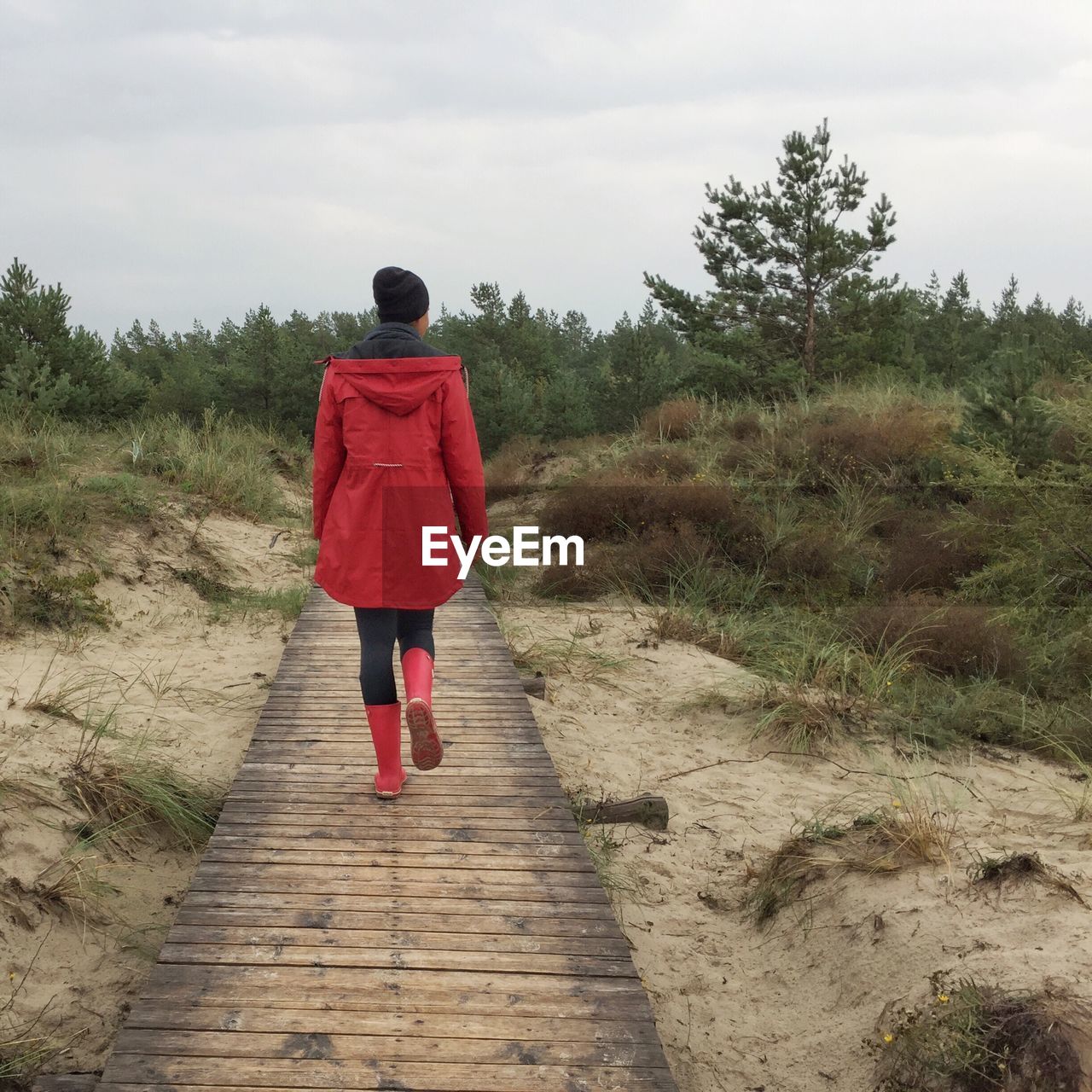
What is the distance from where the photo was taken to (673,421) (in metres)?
14.3

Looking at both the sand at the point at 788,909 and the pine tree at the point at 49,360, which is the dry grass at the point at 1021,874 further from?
the pine tree at the point at 49,360

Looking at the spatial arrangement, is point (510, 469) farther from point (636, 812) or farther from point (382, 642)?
point (382, 642)

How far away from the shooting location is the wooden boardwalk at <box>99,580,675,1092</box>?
2.61m

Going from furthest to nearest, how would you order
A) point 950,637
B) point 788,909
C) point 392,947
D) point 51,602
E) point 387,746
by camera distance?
point 950,637 < point 51,602 < point 788,909 < point 387,746 < point 392,947

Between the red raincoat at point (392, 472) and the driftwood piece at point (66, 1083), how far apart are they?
5.87ft

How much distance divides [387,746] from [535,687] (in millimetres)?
2785

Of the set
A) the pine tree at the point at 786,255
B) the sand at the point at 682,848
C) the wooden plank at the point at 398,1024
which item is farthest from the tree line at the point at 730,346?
the wooden plank at the point at 398,1024

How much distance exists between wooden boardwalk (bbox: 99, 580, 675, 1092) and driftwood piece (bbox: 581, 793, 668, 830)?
0.58 metres

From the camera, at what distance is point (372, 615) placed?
4012 millimetres

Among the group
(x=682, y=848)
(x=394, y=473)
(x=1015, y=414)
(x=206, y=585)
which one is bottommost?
(x=682, y=848)

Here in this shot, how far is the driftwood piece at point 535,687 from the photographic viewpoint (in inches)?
274

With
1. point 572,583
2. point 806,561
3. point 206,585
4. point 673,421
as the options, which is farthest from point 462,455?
point 673,421

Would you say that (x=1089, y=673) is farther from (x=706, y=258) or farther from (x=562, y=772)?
(x=706, y=258)

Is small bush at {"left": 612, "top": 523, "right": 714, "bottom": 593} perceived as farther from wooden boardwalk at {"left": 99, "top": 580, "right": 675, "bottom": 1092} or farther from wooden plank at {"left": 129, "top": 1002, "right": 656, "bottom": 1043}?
wooden plank at {"left": 129, "top": 1002, "right": 656, "bottom": 1043}
